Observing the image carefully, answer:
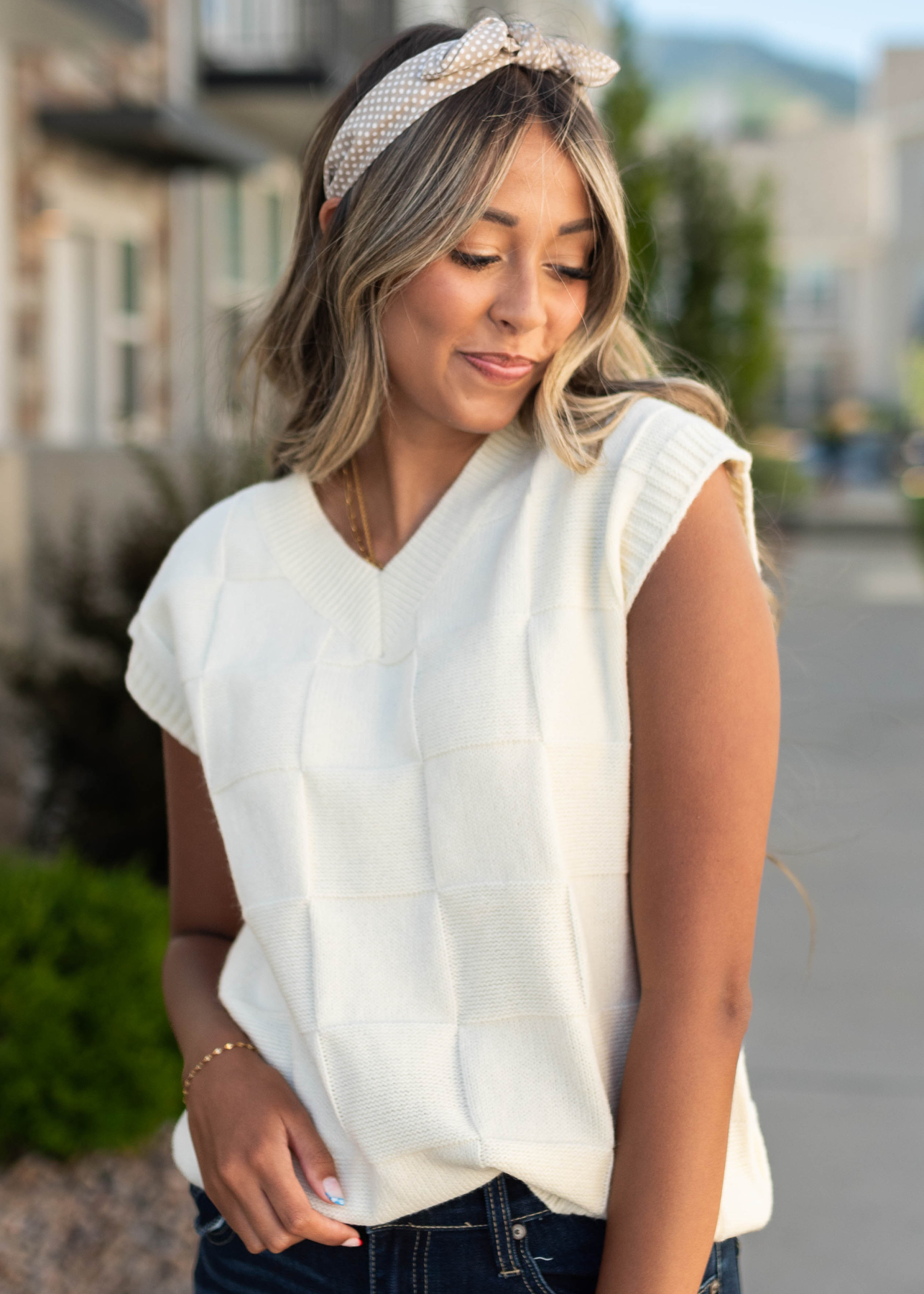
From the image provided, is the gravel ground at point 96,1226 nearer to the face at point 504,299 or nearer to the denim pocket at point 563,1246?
the denim pocket at point 563,1246

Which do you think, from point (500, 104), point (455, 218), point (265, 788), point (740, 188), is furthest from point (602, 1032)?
point (740, 188)

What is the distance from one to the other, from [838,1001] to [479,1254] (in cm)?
308

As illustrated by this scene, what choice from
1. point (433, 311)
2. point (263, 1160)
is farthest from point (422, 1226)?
point (433, 311)

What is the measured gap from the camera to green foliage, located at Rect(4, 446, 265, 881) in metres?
4.25

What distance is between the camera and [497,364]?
1439 mm

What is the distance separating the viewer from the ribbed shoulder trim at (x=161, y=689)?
158cm

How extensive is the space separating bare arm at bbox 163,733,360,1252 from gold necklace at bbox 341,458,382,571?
0.32m

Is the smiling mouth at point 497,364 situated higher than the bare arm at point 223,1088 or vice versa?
the smiling mouth at point 497,364

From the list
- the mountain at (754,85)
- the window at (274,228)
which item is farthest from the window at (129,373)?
the mountain at (754,85)

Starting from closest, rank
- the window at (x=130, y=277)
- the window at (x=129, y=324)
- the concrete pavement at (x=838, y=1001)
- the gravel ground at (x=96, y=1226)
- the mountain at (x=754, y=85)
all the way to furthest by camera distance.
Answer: the concrete pavement at (x=838, y=1001), the gravel ground at (x=96, y=1226), the window at (x=129, y=324), the window at (x=130, y=277), the mountain at (x=754, y=85)

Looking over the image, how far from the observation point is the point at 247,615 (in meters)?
1.53

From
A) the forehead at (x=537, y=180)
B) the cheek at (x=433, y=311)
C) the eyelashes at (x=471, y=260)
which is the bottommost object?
the cheek at (x=433, y=311)

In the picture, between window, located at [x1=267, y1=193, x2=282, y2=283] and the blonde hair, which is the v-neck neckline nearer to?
the blonde hair

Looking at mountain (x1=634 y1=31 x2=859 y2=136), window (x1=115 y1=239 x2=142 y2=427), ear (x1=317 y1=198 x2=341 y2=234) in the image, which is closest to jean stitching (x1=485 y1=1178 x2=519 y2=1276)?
ear (x1=317 y1=198 x2=341 y2=234)
